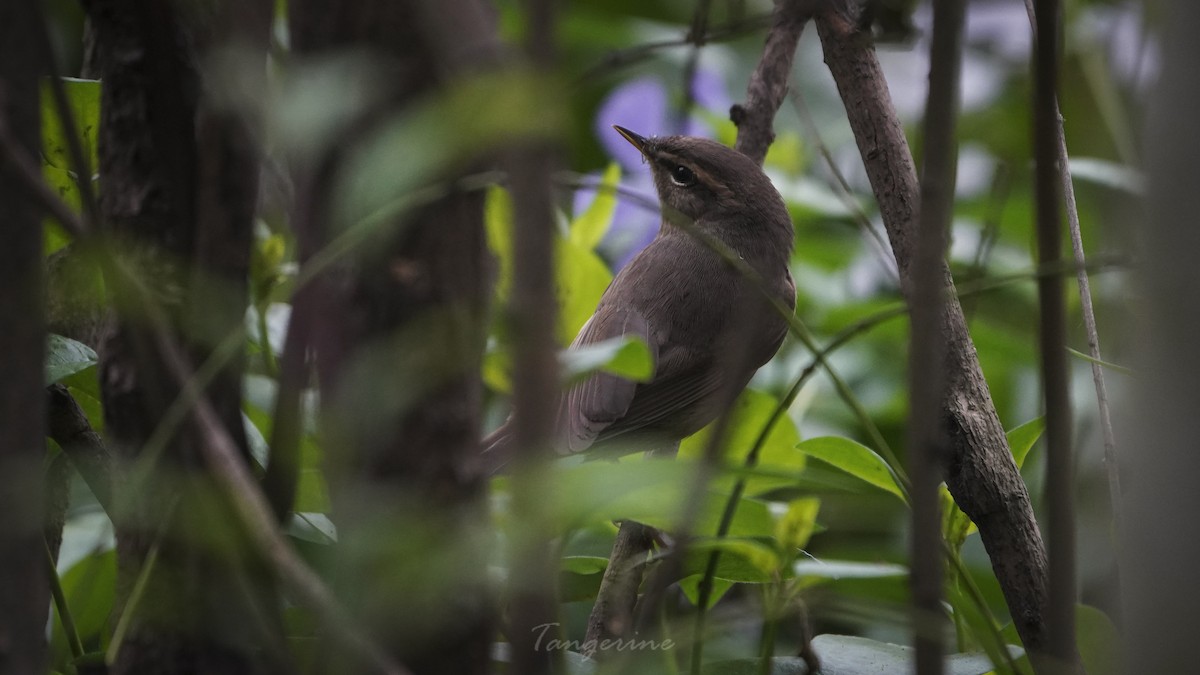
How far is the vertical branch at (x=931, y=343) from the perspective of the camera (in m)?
0.92

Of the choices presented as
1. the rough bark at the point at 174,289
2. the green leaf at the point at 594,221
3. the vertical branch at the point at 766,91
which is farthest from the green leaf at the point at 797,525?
the green leaf at the point at 594,221

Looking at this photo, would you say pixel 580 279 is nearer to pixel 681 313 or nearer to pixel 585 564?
pixel 681 313

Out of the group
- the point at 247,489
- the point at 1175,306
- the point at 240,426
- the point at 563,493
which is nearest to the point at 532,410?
the point at 563,493

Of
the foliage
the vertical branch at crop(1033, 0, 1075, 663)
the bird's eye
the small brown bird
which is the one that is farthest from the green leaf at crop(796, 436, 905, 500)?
the bird's eye

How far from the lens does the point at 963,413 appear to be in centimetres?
170

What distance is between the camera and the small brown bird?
3.35m

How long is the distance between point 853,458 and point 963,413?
7.6 inches

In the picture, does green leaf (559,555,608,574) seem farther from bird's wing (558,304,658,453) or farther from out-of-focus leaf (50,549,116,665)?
bird's wing (558,304,658,453)

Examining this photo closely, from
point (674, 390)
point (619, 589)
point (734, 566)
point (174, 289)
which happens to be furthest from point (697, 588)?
point (674, 390)

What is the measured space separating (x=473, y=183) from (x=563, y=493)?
309 mm

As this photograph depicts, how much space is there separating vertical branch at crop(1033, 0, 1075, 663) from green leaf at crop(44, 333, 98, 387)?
1.10 meters

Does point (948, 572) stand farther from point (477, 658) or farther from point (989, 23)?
point (989, 23)

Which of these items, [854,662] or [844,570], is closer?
[854,662]

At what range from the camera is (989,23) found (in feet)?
13.1
